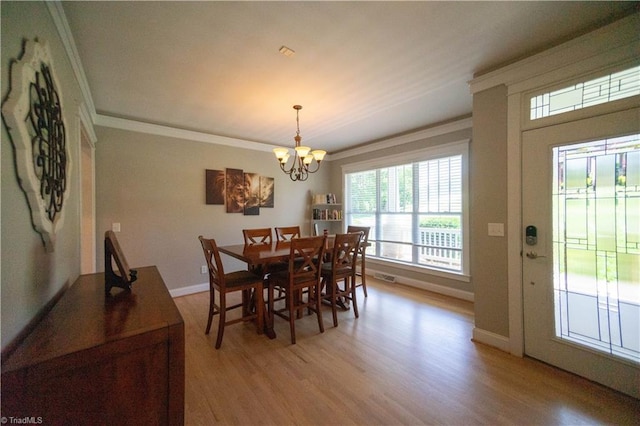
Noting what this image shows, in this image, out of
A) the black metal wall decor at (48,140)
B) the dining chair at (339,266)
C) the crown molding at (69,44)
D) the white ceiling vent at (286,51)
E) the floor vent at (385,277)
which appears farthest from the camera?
the floor vent at (385,277)

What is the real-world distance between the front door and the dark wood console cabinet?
264cm

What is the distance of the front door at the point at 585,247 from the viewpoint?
1698 mm

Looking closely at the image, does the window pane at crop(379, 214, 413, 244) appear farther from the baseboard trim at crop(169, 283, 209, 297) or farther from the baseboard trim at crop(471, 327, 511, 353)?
the baseboard trim at crop(169, 283, 209, 297)

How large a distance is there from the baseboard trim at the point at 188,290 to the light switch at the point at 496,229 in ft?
12.9

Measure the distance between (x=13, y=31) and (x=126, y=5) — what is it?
32.3 inches

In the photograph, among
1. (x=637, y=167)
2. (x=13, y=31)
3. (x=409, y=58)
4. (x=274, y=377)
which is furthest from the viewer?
(x=409, y=58)

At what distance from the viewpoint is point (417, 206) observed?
4.20 m

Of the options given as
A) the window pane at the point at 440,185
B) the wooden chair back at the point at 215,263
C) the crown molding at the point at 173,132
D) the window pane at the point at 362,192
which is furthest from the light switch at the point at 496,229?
the crown molding at the point at 173,132

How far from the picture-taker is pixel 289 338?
8.21ft

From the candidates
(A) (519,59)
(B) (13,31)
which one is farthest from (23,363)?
(A) (519,59)

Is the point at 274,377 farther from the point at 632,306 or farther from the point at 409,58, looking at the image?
the point at 409,58

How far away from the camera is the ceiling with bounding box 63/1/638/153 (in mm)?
1606

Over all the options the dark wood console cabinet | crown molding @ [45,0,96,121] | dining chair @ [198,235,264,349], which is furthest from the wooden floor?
crown molding @ [45,0,96,121]

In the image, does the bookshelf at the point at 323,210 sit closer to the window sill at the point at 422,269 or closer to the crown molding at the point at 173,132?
the window sill at the point at 422,269
